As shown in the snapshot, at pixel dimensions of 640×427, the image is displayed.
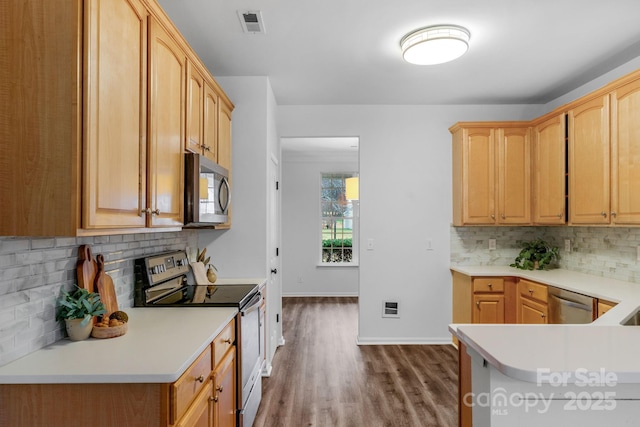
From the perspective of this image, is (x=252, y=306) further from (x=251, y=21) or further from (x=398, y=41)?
(x=398, y=41)

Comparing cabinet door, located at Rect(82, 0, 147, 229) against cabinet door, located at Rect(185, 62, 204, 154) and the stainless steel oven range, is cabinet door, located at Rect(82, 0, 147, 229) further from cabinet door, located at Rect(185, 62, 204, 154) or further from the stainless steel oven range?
the stainless steel oven range

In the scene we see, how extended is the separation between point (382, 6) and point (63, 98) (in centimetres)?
174

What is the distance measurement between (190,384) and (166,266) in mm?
1210

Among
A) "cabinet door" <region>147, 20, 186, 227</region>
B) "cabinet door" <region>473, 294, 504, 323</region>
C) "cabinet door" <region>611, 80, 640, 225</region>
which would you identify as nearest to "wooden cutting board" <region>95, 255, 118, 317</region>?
"cabinet door" <region>147, 20, 186, 227</region>

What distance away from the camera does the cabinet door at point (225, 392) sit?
1730 mm

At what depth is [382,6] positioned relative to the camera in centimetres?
220

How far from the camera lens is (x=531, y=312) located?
129 inches

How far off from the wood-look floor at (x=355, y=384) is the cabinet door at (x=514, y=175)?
4.94 feet

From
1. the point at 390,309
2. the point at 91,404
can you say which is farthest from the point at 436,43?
the point at 390,309

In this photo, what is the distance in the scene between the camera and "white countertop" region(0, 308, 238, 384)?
3.92 feet

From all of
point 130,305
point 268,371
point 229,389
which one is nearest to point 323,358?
point 268,371

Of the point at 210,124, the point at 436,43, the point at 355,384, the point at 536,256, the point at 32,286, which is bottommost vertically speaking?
the point at 355,384

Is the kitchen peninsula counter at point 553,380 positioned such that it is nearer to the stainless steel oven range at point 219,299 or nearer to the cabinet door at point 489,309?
the stainless steel oven range at point 219,299

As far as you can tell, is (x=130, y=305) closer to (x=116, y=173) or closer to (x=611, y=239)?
(x=116, y=173)
